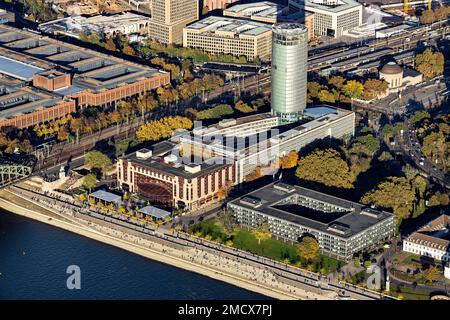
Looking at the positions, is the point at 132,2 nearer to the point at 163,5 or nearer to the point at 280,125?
the point at 163,5

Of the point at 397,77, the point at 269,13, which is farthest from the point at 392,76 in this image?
the point at 269,13

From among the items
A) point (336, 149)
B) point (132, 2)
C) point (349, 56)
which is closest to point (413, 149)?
point (336, 149)

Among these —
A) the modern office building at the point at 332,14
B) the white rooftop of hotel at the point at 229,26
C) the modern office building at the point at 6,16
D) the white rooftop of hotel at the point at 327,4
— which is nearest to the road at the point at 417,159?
the white rooftop of hotel at the point at 229,26

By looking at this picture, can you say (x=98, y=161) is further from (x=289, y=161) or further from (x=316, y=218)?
(x=316, y=218)

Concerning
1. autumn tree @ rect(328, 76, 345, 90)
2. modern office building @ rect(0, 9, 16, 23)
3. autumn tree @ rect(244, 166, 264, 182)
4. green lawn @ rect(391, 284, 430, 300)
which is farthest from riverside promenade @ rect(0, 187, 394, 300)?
modern office building @ rect(0, 9, 16, 23)

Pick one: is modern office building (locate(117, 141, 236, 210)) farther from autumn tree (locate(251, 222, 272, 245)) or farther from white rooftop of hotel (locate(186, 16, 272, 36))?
white rooftop of hotel (locate(186, 16, 272, 36))

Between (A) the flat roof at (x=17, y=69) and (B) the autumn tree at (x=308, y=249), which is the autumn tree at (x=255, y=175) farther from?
(A) the flat roof at (x=17, y=69)
